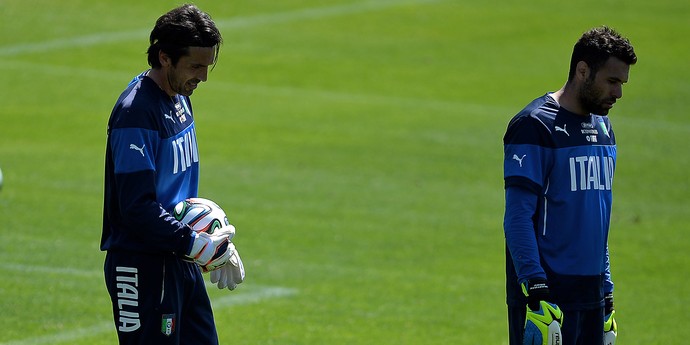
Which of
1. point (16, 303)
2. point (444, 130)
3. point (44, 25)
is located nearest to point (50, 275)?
point (16, 303)

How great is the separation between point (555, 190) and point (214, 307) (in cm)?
487

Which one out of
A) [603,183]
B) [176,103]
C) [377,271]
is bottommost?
[377,271]

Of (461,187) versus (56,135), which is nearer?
(461,187)

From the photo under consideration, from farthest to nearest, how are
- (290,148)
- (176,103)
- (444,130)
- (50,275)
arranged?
(444,130), (290,148), (50,275), (176,103)

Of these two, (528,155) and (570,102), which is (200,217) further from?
(570,102)

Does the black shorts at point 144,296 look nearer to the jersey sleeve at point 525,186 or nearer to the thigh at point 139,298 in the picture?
the thigh at point 139,298

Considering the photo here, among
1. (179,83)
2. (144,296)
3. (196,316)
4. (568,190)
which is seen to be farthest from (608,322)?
(179,83)

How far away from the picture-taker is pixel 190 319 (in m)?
6.32

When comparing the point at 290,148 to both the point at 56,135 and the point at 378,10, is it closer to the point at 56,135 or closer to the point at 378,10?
the point at 56,135

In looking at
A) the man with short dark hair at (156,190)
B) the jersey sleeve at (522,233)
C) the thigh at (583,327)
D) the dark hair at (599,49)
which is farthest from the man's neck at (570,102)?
the man with short dark hair at (156,190)

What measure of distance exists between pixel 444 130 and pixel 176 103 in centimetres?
1331

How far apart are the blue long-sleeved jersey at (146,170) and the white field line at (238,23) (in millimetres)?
18072

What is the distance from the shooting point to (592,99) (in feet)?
20.6

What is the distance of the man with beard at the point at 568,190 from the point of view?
6.12 meters
